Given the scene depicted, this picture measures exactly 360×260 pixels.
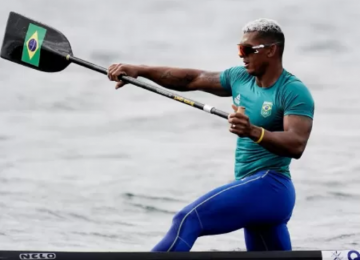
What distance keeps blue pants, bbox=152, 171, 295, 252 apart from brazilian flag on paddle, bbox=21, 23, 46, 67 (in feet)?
4.69

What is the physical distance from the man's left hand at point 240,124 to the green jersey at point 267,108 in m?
0.33

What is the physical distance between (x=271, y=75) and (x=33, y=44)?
149cm

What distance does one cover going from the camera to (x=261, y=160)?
515 centimetres

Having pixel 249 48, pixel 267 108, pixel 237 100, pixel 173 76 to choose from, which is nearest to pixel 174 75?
pixel 173 76

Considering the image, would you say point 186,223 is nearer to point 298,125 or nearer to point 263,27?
point 298,125

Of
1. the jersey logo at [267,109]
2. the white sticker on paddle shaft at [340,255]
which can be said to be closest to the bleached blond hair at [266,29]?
the jersey logo at [267,109]

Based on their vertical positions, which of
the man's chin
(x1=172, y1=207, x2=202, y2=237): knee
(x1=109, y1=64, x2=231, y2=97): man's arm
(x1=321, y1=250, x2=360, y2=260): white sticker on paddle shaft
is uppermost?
the man's chin

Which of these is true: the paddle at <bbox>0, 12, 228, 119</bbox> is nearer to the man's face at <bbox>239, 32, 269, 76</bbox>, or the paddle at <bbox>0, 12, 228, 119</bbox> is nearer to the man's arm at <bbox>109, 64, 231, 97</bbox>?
the man's arm at <bbox>109, 64, 231, 97</bbox>

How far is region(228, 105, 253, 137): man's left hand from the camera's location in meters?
4.74

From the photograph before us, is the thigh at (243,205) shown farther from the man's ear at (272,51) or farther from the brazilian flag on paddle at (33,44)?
the brazilian flag on paddle at (33,44)

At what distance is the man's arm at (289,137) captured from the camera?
15.9 feet

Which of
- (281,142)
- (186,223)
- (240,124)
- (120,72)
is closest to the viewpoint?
(240,124)

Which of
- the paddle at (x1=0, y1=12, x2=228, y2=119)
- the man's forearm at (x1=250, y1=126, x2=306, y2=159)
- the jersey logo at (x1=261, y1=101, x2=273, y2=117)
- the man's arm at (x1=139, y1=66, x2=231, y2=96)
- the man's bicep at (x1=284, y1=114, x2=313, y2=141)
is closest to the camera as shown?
the man's forearm at (x1=250, y1=126, x2=306, y2=159)

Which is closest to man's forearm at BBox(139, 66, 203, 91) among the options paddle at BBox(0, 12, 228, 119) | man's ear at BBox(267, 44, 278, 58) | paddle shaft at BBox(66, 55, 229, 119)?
paddle shaft at BBox(66, 55, 229, 119)
